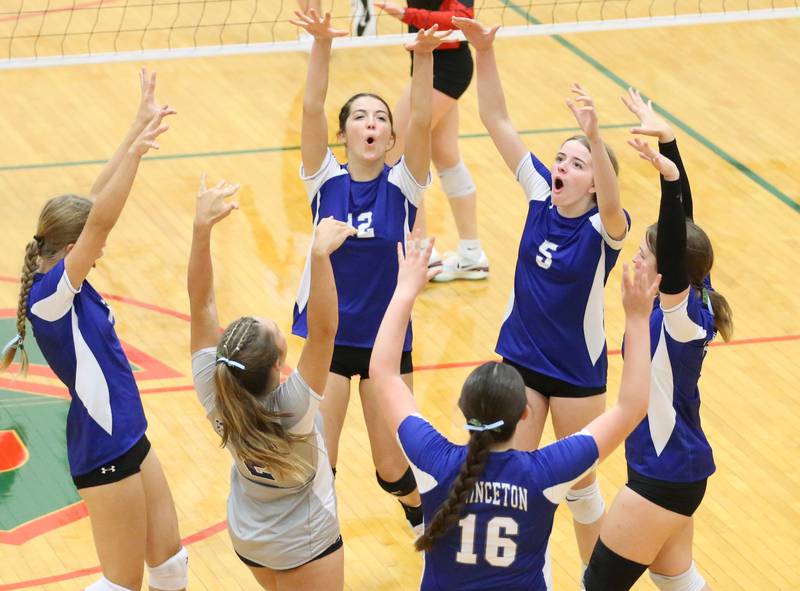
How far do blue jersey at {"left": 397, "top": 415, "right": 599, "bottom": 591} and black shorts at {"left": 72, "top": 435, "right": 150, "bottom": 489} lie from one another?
1.45m

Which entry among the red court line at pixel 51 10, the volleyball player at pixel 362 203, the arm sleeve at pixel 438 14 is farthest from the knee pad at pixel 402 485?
the red court line at pixel 51 10

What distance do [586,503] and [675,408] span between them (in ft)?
3.32

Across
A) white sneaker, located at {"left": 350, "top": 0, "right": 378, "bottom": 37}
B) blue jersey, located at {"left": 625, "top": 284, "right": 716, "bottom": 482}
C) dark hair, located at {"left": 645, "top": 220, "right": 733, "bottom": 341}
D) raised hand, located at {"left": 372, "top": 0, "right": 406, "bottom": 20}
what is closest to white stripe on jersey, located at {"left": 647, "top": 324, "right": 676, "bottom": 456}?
blue jersey, located at {"left": 625, "top": 284, "right": 716, "bottom": 482}

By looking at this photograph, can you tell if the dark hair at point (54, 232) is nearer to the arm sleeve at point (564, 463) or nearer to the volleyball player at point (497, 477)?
the volleyball player at point (497, 477)

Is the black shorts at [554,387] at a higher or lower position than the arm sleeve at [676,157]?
lower

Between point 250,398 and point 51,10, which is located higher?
point 250,398

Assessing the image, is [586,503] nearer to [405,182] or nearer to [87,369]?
[405,182]

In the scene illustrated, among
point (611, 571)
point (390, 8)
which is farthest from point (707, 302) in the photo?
point (390, 8)

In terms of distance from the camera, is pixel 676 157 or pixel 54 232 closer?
pixel 54 232

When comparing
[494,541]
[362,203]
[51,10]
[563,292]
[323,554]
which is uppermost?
[494,541]

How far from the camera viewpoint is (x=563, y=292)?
5.73 m

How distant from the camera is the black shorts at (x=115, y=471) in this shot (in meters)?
5.02

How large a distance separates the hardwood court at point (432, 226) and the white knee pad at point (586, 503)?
391 millimetres

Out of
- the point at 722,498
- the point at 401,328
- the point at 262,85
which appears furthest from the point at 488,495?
the point at 262,85
